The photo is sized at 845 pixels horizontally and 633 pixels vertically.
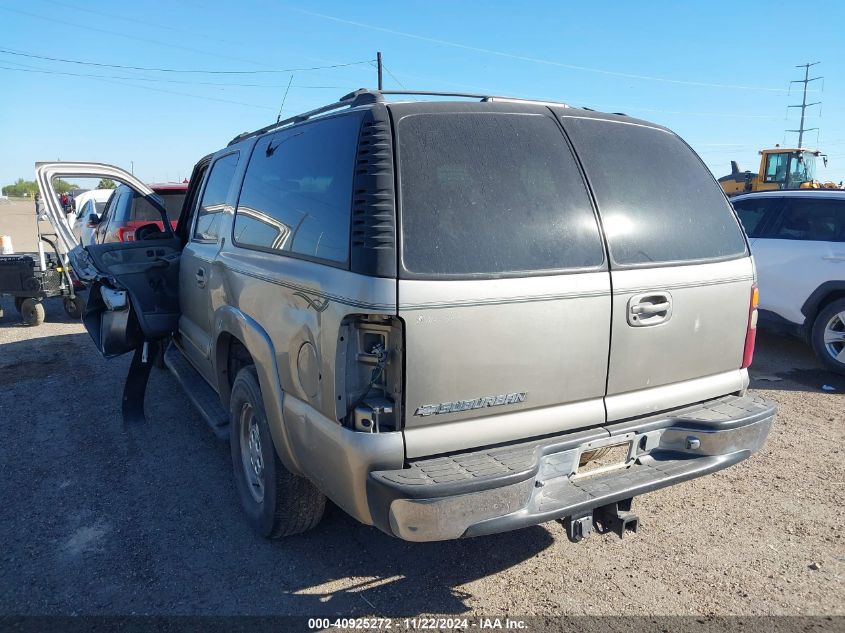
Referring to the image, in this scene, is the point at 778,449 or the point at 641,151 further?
the point at 778,449

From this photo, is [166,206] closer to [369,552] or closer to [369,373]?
[369,552]

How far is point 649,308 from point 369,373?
1.30m

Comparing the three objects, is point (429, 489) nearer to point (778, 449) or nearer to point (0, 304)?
point (778, 449)

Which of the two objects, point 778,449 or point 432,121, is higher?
point 432,121

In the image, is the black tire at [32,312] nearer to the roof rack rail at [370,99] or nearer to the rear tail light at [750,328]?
the roof rack rail at [370,99]

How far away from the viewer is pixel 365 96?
2.82 metres

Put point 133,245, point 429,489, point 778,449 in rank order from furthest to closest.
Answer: point 133,245, point 778,449, point 429,489

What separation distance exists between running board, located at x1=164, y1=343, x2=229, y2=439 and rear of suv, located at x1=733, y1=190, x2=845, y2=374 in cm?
583

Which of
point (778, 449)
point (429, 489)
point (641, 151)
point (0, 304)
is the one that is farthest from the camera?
point (0, 304)

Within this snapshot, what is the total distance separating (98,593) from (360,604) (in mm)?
1248

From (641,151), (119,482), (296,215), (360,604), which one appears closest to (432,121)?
(296,215)

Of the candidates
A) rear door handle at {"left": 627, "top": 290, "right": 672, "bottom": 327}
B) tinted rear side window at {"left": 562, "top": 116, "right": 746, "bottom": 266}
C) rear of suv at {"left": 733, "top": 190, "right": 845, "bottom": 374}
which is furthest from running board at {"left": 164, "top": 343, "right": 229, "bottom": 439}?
rear of suv at {"left": 733, "top": 190, "right": 845, "bottom": 374}

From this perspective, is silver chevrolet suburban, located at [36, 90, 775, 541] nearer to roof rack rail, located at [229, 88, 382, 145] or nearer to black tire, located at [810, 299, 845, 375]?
roof rack rail, located at [229, 88, 382, 145]

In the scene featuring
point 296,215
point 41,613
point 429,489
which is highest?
point 296,215
